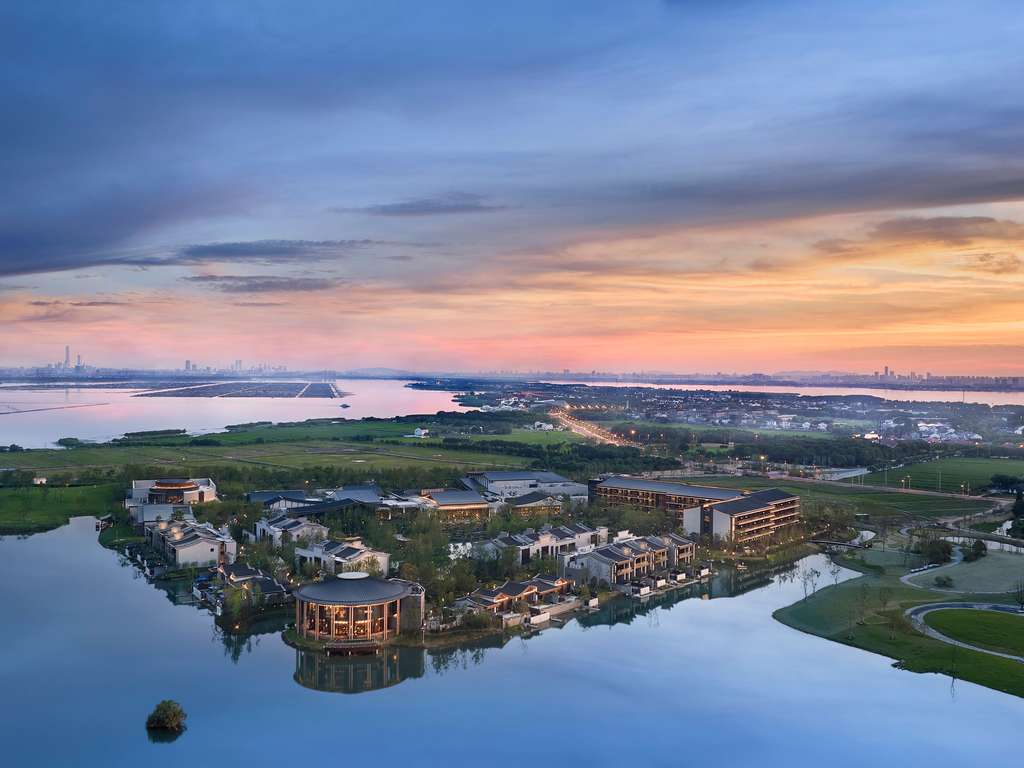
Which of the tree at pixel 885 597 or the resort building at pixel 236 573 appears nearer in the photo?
the tree at pixel 885 597

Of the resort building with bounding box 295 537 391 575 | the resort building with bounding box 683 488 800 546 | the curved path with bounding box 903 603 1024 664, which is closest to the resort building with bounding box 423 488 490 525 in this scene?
the resort building with bounding box 295 537 391 575

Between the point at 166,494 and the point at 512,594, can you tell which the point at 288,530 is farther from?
the point at 512,594

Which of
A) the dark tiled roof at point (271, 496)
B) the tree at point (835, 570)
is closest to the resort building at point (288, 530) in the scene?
the dark tiled roof at point (271, 496)

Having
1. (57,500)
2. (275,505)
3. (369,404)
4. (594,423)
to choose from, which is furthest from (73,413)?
(275,505)

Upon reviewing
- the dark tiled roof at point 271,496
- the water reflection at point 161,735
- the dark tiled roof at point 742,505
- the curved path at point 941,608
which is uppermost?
the dark tiled roof at point 742,505

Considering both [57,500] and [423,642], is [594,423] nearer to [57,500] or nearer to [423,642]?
[57,500]

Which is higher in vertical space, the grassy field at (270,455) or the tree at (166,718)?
the grassy field at (270,455)

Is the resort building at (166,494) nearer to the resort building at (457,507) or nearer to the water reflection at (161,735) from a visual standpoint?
the resort building at (457,507)
